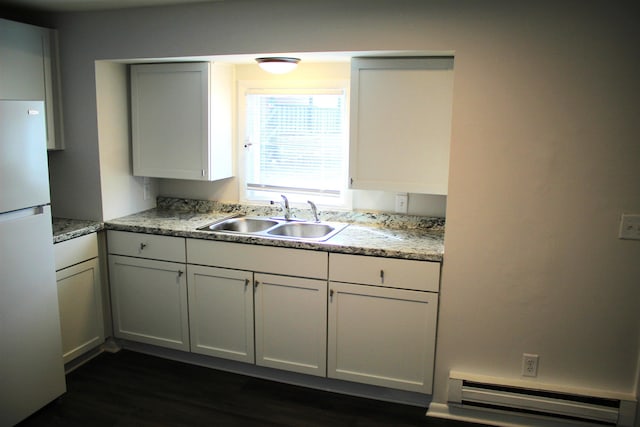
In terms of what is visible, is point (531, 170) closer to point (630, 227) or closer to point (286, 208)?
point (630, 227)

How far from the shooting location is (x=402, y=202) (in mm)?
3271

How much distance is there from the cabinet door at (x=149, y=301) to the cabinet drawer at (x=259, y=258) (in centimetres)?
17

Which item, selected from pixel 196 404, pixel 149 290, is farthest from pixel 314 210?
pixel 196 404

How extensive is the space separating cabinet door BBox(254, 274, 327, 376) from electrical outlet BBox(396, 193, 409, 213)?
757 millimetres

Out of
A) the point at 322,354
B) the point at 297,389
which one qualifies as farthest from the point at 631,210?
the point at 297,389

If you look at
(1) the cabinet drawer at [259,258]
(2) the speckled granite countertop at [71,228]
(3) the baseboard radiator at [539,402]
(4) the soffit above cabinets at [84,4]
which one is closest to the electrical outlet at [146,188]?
(2) the speckled granite countertop at [71,228]

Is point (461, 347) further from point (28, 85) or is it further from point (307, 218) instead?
point (28, 85)

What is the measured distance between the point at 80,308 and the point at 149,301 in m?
0.40

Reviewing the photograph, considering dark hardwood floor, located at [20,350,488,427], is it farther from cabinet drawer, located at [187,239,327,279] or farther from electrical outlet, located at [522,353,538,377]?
cabinet drawer, located at [187,239,327,279]

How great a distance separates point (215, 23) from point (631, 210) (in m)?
2.36

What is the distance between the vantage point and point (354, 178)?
302 cm

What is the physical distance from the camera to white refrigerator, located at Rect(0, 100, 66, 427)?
2.41 meters

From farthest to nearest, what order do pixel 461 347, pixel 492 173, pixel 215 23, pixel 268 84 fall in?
pixel 268 84 < pixel 215 23 < pixel 461 347 < pixel 492 173

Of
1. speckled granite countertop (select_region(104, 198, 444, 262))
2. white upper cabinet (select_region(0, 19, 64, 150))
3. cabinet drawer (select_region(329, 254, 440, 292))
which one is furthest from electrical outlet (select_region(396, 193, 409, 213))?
white upper cabinet (select_region(0, 19, 64, 150))
